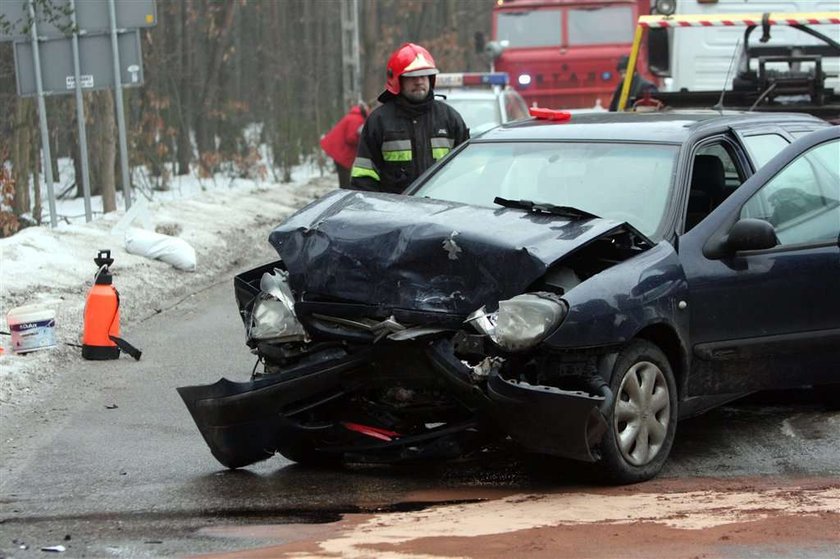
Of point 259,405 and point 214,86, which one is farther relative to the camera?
point 214,86

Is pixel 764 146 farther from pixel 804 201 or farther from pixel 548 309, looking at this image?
pixel 548 309

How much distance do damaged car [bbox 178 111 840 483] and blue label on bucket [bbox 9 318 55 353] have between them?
10.4ft

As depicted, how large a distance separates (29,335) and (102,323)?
0.53 m

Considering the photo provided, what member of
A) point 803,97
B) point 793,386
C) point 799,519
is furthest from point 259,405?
point 803,97

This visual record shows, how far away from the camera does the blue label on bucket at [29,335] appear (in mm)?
9459

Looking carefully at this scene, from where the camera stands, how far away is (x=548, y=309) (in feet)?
18.8

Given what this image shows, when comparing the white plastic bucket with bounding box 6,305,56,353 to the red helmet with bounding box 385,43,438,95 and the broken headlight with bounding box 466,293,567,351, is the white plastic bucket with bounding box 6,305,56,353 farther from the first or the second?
the broken headlight with bounding box 466,293,567,351

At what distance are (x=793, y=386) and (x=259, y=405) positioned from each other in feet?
8.64

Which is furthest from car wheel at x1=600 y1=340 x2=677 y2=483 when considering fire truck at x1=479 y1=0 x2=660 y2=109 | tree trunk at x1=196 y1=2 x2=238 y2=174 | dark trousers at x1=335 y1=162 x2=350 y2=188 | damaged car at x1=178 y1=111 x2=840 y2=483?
tree trunk at x1=196 y1=2 x2=238 y2=174

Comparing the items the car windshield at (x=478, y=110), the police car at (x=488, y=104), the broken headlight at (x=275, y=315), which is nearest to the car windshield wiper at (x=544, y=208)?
the broken headlight at (x=275, y=315)

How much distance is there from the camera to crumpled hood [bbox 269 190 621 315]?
596 cm

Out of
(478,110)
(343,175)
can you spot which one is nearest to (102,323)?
(478,110)

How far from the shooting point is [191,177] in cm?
2917

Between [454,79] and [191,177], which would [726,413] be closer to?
[454,79]
